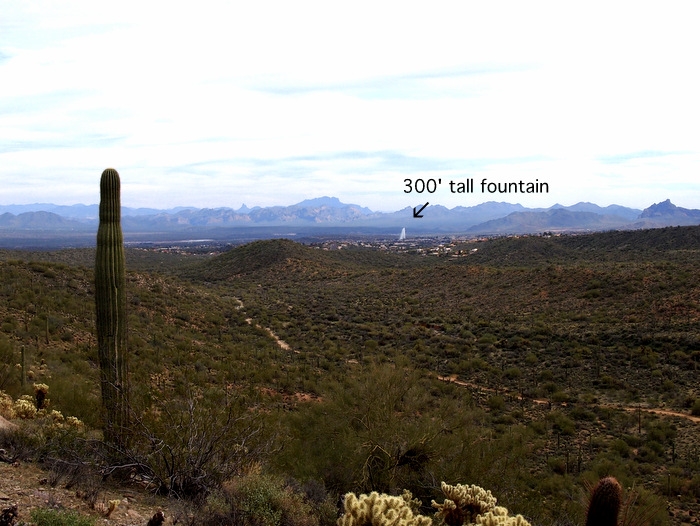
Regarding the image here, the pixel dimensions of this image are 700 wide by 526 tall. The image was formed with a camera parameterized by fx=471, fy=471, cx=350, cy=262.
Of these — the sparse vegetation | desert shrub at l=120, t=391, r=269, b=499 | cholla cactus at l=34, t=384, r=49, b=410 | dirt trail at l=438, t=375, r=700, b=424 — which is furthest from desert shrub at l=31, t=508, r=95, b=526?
dirt trail at l=438, t=375, r=700, b=424

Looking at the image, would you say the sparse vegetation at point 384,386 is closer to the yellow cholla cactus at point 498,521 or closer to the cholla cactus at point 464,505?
the cholla cactus at point 464,505

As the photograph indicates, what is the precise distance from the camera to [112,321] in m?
9.16

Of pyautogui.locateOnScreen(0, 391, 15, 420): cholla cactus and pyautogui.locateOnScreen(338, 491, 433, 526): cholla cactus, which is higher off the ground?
pyautogui.locateOnScreen(338, 491, 433, 526): cholla cactus

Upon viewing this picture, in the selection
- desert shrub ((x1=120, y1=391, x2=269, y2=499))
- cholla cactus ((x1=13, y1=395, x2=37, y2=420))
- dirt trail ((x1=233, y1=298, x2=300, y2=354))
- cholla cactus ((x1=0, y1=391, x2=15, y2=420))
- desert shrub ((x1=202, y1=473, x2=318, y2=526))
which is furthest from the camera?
dirt trail ((x1=233, y1=298, x2=300, y2=354))

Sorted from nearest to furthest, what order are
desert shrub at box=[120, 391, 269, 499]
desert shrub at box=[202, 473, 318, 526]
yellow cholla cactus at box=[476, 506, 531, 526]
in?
yellow cholla cactus at box=[476, 506, 531, 526] < desert shrub at box=[202, 473, 318, 526] < desert shrub at box=[120, 391, 269, 499]

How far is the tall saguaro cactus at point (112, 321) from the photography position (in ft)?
28.7

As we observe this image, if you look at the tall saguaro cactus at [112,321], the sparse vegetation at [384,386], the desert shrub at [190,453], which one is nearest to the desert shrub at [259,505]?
the sparse vegetation at [384,386]

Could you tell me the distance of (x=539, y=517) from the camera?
8.62 meters

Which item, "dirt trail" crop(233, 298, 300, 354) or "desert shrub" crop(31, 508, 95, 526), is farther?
"dirt trail" crop(233, 298, 300, 354)

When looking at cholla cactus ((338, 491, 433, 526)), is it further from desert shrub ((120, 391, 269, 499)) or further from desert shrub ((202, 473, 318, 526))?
desert shrub ((120, 391, 269, 499))

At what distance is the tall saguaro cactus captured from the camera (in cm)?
873

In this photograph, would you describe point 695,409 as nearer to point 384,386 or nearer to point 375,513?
point 384,386

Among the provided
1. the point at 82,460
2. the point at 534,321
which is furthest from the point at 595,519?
the point at 534,321

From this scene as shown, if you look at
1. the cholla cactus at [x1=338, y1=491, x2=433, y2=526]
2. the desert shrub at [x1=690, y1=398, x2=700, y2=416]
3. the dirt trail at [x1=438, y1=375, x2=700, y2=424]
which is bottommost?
the dirt trail at [x1=438, y1=375, x2=700, y2=424]
